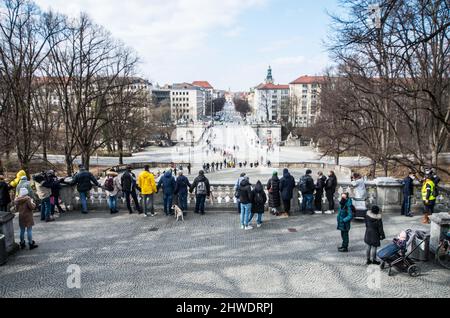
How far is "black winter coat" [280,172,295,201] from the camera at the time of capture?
10.7m

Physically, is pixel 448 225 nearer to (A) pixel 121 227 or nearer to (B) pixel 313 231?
(B) pixel 313 231

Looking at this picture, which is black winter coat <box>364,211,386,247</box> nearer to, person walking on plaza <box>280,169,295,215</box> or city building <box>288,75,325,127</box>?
person walking on plaza <box>280,169,295,215</box>

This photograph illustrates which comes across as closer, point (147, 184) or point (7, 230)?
point (7, 230)

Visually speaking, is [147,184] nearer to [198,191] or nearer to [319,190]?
[198,191]

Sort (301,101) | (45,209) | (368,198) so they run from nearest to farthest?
1. (45,209)
2. (368,198)
3. (301,101)

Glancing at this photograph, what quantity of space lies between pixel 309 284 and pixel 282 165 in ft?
147

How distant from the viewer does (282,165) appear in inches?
1991

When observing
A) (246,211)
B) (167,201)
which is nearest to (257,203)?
(246,211)

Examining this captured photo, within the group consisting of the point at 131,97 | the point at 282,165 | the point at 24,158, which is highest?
the point at 131,97

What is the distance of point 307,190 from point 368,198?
7.53 feet

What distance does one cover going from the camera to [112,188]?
1105cm

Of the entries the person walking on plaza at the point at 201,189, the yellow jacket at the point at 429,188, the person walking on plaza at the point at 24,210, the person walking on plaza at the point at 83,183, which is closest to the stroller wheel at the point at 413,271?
the yellow jacket at the point at 429,188

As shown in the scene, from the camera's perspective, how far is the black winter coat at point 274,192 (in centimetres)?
1059
